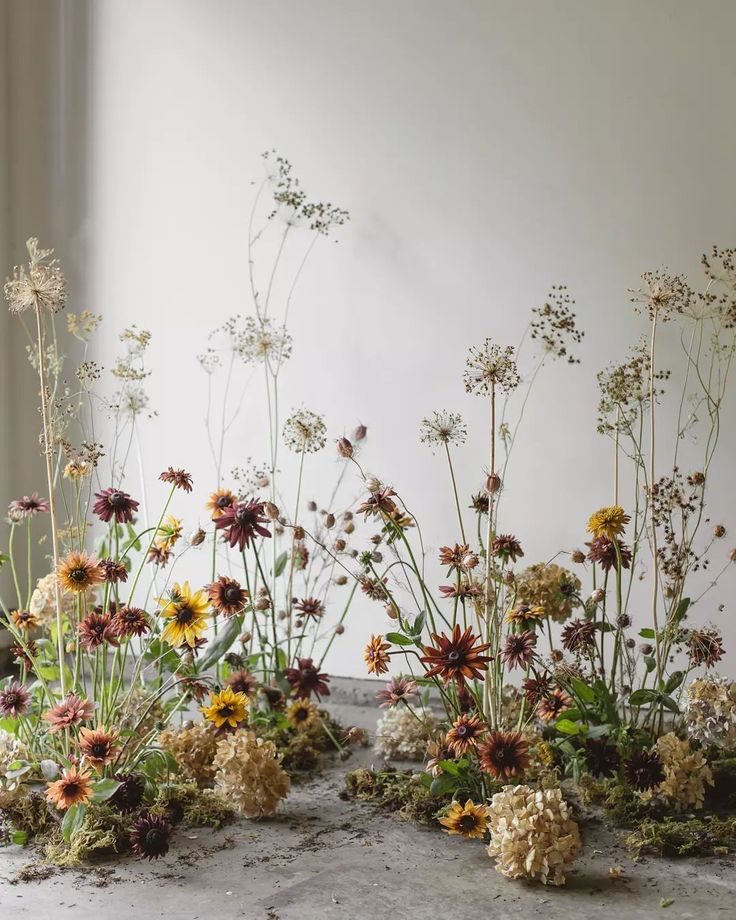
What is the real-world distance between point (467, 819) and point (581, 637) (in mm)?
540

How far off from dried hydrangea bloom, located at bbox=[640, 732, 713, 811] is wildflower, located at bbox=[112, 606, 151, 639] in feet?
3.99

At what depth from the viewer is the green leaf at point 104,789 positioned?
7.18ft

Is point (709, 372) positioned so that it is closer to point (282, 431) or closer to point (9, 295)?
point (282, 431)

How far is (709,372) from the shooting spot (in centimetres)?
292

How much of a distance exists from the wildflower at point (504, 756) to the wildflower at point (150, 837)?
0.69m

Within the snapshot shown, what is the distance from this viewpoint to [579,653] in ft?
8.52

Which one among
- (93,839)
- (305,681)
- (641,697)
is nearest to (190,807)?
(93,839)

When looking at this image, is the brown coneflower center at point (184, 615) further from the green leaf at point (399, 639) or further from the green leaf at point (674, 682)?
the green leaf at point (674, 682)

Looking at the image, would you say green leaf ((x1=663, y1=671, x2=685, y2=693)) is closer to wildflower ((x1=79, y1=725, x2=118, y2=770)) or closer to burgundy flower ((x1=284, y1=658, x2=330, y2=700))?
burgundy flower ((x1=284, y1=658, x2=330, y2=700))

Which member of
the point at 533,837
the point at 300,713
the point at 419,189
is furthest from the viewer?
the point at 419,189

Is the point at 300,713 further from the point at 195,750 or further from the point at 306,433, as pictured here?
the point at 306,433

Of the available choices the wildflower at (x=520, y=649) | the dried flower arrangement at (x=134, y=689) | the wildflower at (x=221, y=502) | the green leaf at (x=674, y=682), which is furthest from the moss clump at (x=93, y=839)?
the green leaf at (x=674, y=682)

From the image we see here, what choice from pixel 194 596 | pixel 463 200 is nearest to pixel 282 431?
pixel 463 200

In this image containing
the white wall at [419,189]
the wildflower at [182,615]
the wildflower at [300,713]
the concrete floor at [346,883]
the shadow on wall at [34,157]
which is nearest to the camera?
the concrete floor at [346,883]
